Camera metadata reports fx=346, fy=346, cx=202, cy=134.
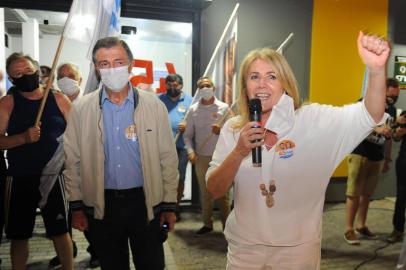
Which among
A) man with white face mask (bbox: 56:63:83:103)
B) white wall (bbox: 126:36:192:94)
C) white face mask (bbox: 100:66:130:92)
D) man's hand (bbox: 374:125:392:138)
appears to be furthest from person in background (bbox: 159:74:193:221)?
white face mask (bbox: 100:66:130:92)

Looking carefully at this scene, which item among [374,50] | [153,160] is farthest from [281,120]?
[153,160]

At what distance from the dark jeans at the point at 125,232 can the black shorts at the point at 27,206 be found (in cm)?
93

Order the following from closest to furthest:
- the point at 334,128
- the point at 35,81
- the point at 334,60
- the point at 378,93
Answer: the point at 378,93, the point at 334,128, the point at 35,81, the point at 334,60

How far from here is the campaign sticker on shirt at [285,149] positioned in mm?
1617

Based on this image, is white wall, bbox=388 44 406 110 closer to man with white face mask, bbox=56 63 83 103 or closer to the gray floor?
the gray floor

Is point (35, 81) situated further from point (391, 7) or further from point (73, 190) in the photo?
point (391, 7)

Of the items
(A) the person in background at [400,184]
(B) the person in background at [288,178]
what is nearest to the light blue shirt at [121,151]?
(B) the person in background at [288,178]

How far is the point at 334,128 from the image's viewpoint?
1.62m

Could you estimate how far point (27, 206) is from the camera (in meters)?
2.97

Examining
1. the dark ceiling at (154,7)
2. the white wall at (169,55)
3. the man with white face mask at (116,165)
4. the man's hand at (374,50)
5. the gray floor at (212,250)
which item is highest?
the dark ceiling at (154,7)

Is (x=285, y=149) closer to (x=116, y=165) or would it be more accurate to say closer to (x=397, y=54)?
(x=116, y=165)

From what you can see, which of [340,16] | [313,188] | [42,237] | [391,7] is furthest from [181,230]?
[391,7]

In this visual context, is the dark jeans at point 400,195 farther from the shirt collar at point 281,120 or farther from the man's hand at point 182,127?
the shirt collar at point 281,120

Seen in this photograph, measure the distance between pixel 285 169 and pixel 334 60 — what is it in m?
5.14
